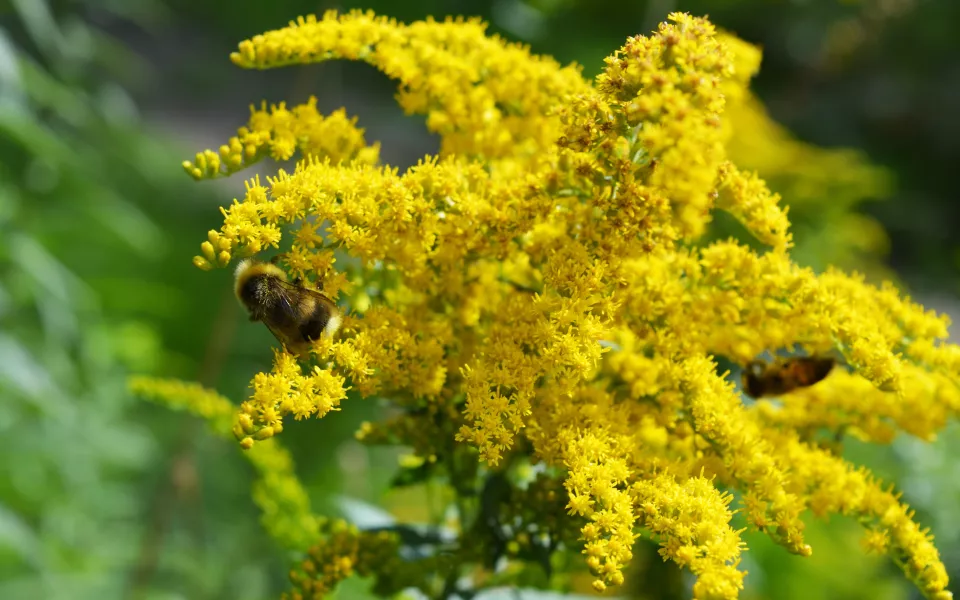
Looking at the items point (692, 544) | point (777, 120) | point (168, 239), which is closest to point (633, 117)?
point (692, 544)

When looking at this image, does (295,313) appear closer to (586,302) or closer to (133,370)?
(586,302)

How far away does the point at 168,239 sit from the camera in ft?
26.7

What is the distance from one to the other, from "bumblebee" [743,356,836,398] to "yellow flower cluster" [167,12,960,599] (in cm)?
5

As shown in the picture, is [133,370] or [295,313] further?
[133,370]

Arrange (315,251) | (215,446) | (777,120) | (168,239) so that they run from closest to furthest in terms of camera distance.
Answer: (315,251), (215,446), (168,239), (777,120)

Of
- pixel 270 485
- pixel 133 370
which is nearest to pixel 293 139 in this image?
pixel 270 485

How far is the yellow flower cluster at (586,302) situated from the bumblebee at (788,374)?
0.05 meters

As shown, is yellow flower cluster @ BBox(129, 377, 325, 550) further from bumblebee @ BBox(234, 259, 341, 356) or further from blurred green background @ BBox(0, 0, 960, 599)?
bumblebee @ BBox(234, 259, 341, 356)

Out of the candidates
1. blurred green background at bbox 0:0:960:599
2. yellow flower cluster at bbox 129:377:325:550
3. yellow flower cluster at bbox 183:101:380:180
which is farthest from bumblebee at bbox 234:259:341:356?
blurred green background at bbox 0:0:960:599

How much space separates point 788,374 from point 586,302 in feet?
2.12

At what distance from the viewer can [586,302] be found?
178 cm

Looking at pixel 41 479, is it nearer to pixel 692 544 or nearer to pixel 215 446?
pixel 215 446

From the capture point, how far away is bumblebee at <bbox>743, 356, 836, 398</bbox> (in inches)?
82.4

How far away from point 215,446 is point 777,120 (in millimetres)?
7865
